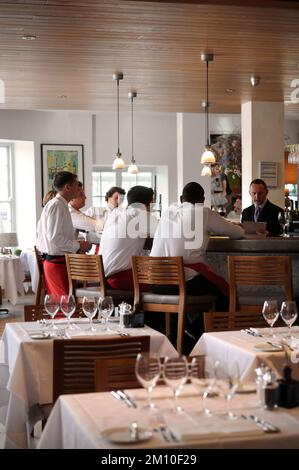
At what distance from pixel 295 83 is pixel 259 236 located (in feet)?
13.2

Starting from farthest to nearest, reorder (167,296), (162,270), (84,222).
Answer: (84,222), (167,296), (162,270)

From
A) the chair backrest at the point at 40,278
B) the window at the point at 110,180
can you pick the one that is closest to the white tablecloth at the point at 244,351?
the chair backrest at the point at 40,278

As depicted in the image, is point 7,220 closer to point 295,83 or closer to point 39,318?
point 295,83

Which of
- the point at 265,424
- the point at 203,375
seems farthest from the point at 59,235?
the point at 265,424

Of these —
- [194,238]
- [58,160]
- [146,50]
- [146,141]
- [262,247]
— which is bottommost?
[262,247]

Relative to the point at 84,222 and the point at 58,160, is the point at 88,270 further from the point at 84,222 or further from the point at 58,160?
the point at 58,160

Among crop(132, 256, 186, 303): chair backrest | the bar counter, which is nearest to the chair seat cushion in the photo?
crop(132, 256, 186, 303): chair backrest

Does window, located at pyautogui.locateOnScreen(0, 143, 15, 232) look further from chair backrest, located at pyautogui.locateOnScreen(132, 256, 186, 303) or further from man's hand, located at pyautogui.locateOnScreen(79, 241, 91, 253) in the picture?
chair backrest, located at pyautogui.locateOnScreen(132, 256, 186, 303)

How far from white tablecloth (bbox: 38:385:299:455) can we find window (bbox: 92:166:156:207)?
1454cm

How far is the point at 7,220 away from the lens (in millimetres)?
16078

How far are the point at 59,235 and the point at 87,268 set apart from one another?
109cm

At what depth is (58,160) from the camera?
627 inches

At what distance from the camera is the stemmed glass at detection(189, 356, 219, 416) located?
281 cm
